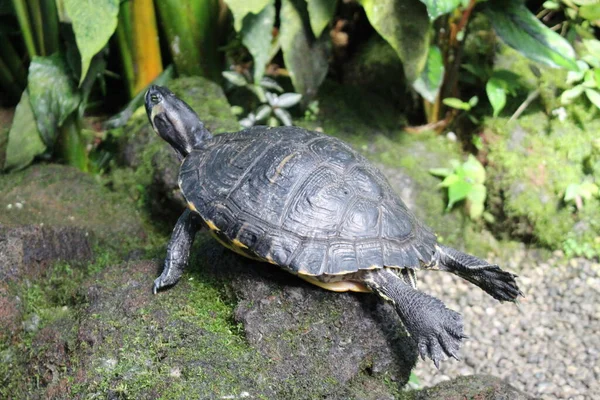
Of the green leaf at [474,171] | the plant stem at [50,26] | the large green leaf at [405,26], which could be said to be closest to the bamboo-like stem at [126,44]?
the plant stem at [50,26]

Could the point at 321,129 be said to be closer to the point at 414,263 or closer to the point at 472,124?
the point at 472,124

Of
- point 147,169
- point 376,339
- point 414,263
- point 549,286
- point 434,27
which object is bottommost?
point 549,286

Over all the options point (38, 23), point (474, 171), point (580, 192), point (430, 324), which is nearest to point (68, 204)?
point (38, 23)

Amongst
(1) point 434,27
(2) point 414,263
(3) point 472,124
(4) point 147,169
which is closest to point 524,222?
(3) point 472,124

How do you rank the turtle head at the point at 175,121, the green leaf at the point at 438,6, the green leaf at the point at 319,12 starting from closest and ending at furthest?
the turtle head at the point at 175,121 < the green leaf at the point at 438,6 < the green leaf at the point at 319,12

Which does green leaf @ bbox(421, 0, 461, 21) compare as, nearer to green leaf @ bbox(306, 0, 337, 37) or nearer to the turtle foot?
green leaf @ bbox(306, 0, 337, 37)

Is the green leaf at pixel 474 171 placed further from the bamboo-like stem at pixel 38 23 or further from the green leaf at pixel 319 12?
the bamboo-like stem at pixel 38 23
